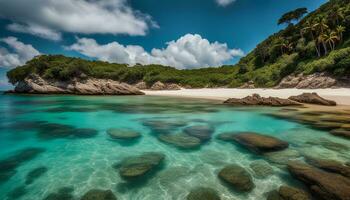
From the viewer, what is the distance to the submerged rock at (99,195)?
4.45m

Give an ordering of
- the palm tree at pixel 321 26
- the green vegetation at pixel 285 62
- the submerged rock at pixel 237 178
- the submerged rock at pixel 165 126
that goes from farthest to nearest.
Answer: the palm tree at pixel 321 26, the green vegetation at pixel 285 62, the submerged rock at pixel 165 126, the submerged rock at pixel 237 178

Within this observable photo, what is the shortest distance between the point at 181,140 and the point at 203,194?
4.33 meters

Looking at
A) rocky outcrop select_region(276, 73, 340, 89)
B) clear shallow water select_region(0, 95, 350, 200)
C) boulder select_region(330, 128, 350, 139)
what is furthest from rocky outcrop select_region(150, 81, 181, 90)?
boulder select_region(330, 128, 350, 139)

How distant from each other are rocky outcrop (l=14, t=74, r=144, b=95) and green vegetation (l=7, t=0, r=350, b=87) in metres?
1.50

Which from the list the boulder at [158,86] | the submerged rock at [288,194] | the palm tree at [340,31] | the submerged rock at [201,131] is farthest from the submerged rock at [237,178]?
the boulder at [158,86]

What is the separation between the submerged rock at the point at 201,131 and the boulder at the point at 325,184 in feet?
15.0

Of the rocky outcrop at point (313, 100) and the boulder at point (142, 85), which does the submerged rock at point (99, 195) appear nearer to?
the rocky outcrop at point (313, 100)

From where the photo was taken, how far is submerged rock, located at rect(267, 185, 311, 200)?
4.12m

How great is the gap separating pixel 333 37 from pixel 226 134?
124ft

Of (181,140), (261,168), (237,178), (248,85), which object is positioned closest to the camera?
(237,178)

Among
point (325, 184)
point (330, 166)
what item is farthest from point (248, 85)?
point (325, 184)

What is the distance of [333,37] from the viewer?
34.0m

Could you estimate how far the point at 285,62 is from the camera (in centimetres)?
3706

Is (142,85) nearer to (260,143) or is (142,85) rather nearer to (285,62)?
(285,62)
